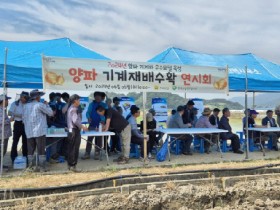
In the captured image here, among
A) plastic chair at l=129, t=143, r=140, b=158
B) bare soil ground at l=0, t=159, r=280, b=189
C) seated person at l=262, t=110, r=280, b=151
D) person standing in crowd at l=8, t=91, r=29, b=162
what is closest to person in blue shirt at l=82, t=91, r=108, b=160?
plastic chair at l=129, t=143, r=140, b=158

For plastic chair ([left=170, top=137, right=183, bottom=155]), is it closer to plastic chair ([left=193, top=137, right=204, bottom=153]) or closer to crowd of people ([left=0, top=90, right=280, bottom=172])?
crowd of people ([left=0, top=90, right=280, bottom=172])

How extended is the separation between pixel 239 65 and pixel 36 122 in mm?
6699

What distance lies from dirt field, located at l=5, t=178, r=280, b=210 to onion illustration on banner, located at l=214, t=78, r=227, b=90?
269cm

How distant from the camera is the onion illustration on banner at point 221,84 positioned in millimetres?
8055

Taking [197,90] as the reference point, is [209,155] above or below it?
below

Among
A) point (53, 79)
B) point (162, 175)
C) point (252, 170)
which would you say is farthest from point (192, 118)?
point (53, 79)

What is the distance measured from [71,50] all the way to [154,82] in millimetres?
Answer: 2882

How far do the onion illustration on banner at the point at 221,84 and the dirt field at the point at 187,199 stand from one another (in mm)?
2693

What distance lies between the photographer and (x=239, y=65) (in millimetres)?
10430

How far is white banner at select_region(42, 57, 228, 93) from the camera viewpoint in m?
6.55

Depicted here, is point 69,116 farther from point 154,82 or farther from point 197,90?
point 197,90

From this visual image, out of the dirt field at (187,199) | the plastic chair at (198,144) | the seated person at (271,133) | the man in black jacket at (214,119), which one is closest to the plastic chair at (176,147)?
the plastic chair at (198,144)

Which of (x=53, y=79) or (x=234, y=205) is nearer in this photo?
(x=234, y=205)

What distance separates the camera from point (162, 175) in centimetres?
598
